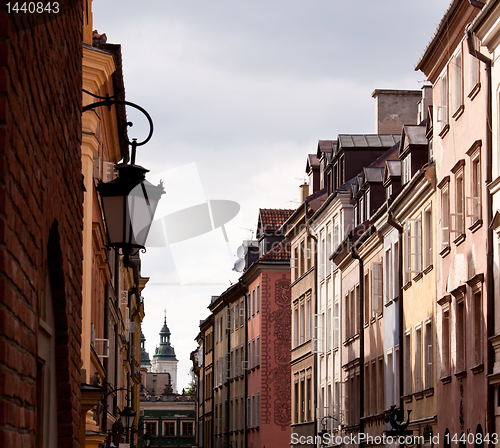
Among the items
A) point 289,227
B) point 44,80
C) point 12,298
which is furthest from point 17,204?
point 289,227

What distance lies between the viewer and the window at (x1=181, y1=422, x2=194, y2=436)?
113m

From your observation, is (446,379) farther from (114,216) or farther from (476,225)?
(114,216)

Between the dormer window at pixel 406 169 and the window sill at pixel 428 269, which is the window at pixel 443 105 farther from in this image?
the dormer window at pixel 406 169

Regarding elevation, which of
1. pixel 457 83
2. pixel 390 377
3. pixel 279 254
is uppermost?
pixel 457 83

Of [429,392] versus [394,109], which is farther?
[394,109]

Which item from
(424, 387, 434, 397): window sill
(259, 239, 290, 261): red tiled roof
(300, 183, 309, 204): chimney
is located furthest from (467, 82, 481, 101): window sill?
(259, 239, 290, 261): red tiled roof

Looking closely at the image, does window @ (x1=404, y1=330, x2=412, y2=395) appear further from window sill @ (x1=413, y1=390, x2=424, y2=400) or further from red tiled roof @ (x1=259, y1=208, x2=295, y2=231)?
red tiled roof @ (x1=259, y1=208, x2=295, y2=231)

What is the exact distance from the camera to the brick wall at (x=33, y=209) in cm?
321

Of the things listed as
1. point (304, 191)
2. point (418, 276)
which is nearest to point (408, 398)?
point (418, 276)

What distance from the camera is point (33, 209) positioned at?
4.02 meters

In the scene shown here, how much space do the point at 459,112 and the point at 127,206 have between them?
14.4 metres

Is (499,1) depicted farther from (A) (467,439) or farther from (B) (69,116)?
(B) (69,116)

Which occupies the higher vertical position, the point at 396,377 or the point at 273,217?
the point at 273,217

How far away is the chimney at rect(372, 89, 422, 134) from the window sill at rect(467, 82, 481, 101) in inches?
682
